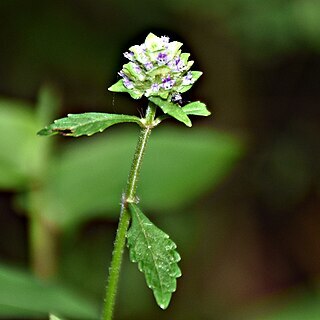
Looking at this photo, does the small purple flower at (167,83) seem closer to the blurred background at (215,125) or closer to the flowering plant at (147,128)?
the flowering plant at (147,128)

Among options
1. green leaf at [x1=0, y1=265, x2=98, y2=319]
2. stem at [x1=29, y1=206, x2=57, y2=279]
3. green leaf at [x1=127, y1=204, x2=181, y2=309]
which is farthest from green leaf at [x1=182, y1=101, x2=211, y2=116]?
stem at [x1=29, y1=206, x2=57, y2=279]

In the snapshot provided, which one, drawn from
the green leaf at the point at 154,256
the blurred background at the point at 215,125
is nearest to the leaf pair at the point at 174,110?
the green leaf at the point at 154,256

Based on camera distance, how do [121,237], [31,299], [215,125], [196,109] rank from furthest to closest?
[215,125]
[31,299]
[196,109]
[121,237]

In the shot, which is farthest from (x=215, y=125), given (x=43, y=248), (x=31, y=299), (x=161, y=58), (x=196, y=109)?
(x=161, y=58)

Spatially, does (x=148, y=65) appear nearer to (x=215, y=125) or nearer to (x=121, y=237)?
(x=121, y=237)

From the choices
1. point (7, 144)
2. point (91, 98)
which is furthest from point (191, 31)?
point (7, 144)

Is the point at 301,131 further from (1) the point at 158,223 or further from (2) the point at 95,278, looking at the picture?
(2) the point at 95,278
